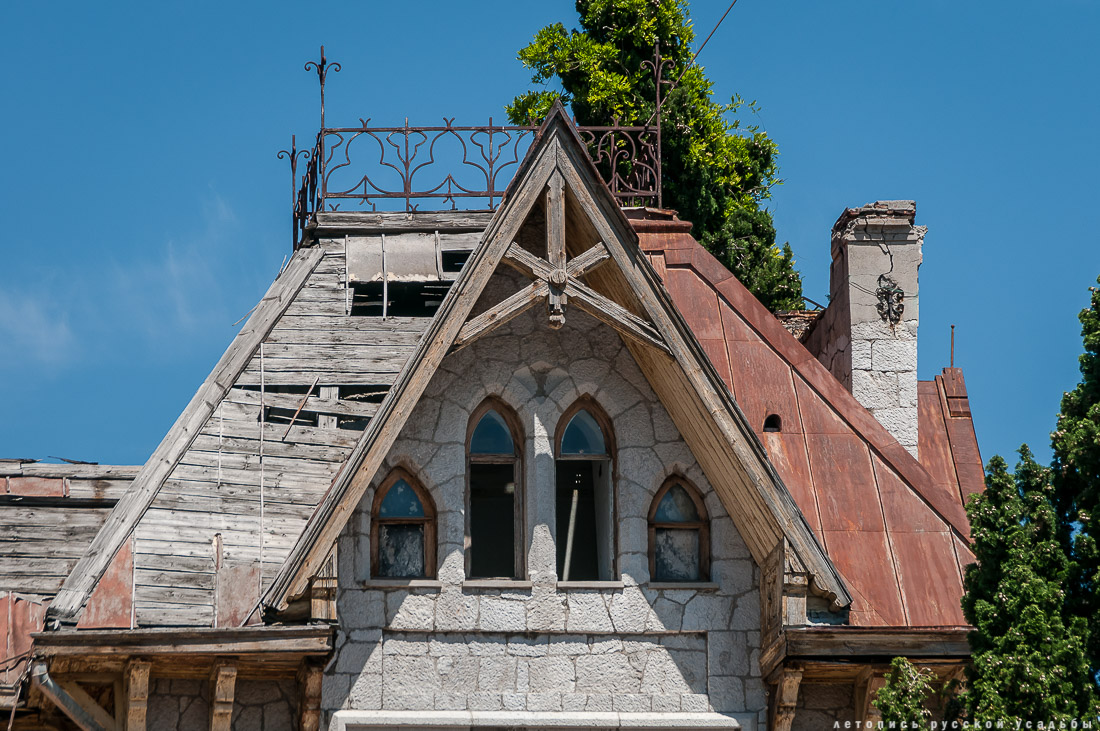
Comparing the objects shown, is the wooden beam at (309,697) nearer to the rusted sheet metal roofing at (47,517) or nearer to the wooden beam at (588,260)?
the rusted sheet metal roofing at (47,517)

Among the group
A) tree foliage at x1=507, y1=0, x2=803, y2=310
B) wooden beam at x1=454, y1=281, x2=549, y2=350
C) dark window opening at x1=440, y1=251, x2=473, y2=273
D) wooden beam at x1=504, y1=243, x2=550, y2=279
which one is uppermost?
tree foliage at x1=507, y1=0, x2=803, y2=310

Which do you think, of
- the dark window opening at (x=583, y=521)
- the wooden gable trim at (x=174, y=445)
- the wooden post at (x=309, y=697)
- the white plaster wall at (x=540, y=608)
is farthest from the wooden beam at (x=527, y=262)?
the wooden post at (x=309, y=697)

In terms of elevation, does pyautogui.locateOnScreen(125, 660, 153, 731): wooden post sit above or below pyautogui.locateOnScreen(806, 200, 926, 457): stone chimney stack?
below

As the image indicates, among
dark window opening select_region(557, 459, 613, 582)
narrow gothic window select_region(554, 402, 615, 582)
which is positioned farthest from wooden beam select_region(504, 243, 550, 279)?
dark window opening select_region(557, 459, 613, 582)

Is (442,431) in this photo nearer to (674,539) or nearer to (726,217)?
(674,539)

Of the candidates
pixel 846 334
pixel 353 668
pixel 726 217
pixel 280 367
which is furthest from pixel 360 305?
pixel 726 217

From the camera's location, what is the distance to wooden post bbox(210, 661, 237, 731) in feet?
49.4

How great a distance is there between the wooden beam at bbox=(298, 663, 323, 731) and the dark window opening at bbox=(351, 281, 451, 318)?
3.78m

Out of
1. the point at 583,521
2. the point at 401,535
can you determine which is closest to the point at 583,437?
the point at 583,521

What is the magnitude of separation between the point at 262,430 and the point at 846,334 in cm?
625

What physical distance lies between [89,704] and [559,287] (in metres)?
5.17

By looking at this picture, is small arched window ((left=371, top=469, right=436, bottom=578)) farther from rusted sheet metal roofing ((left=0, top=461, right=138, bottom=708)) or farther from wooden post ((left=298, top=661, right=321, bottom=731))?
rusted sheet metal roofing ((left=0, top=461, right=138, bottom=708))

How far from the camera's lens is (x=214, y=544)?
15.6 m

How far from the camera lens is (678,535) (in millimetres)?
16453
